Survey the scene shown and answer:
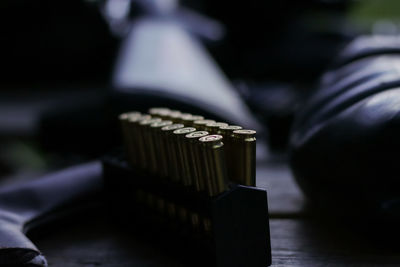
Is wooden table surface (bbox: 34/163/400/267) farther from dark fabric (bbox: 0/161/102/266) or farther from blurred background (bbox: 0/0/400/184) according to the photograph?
blurred background (bbox: 0/0/400/184)

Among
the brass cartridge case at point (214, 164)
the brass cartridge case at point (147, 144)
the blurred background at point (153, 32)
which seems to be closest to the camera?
the brass cartridge case at point (214, 164)

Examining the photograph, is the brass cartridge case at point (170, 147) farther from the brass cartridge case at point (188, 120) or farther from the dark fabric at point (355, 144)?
the dark fabric at point (355, 144)

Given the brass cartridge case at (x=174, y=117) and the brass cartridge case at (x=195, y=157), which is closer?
the brass cartridge case at (x=195, y=157)

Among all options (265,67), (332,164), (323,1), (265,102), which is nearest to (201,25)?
(265,67)

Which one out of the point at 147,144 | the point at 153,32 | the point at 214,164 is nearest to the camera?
the point at 214,164

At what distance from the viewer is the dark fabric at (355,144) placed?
0.47 meters

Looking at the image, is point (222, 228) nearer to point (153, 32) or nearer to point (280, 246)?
point (280, 246)

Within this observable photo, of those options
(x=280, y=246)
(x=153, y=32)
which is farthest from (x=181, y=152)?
(x=153, y=32)

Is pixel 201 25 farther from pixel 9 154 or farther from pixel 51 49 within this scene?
pixel 9 154

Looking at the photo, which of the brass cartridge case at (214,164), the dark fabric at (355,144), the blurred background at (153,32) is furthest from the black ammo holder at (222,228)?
the blurred background at (153,32)

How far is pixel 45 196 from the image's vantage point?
638 millimetres

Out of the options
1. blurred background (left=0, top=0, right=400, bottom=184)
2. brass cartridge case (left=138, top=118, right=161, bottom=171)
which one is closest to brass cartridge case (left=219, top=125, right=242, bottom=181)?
brass cartridge case (left=138, top=118, right=161, bottom=171)

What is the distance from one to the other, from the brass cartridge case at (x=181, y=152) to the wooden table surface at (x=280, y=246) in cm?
11

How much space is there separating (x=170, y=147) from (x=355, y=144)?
0.23 meters
